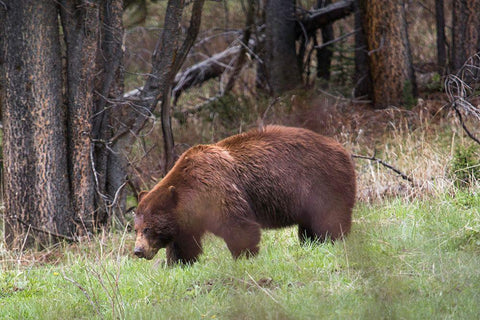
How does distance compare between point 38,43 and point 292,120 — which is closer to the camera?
point 38,43

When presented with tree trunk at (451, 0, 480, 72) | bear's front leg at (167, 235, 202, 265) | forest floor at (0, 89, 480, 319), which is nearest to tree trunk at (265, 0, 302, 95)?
tree trunk at (451, 0, 480, 72)

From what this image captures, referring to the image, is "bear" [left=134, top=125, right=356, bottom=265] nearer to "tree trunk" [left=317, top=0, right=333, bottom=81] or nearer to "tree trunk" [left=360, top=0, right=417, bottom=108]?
"tree trunk" [left=360, top=0, right=417, bottom=108]

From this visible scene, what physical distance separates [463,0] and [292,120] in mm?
4011

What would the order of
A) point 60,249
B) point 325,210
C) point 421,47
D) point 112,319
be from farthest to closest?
point 421,47 < point 60,249 < point 325,210 < point 112,319

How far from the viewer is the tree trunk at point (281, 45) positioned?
1291 cm

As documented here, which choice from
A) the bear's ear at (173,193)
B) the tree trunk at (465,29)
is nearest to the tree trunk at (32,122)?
the bear's ear at (173,193)

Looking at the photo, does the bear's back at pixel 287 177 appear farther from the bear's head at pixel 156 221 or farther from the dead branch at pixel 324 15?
the dead branch at pixel 324 15

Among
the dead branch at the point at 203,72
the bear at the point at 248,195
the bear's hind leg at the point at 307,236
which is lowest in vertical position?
the bear's hind leg at the point at 307,236

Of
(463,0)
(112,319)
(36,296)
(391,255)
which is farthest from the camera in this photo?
(463,0)

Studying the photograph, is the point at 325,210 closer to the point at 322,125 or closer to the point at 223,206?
the point at 223,206

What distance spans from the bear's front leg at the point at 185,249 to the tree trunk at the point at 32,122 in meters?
2.43

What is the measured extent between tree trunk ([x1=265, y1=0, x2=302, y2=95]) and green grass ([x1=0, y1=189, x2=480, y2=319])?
6917 millimetres

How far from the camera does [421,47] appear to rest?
639 inches

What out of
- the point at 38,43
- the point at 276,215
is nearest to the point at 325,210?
the point at 276,215
